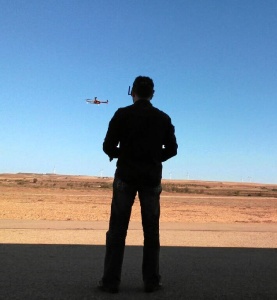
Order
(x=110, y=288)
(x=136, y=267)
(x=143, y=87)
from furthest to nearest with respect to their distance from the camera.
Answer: (x=136, y=267)
(x=143, y=87)
(x=110, y=288)

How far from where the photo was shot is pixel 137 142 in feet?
11.4

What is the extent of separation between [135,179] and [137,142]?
1.02 feet

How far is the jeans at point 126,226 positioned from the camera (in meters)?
3.39

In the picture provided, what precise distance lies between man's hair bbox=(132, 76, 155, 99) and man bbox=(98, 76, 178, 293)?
0.12m

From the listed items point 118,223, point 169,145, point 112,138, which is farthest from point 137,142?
point 118,223

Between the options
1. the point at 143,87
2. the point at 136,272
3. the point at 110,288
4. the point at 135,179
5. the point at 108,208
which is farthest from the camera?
the point at 108,208

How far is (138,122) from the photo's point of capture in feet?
11.5

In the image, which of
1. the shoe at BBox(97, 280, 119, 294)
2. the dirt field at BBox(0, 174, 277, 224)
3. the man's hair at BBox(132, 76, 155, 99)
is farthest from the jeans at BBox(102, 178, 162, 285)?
the dirt field at BBox(0, 174, 277, 224)

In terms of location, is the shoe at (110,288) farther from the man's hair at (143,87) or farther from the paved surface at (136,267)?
the man's hair at (143,87)

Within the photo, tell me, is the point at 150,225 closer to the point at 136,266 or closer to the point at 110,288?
the point at 110,288

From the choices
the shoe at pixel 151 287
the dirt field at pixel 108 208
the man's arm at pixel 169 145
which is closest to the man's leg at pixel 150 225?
the shoe at pixel 151 287

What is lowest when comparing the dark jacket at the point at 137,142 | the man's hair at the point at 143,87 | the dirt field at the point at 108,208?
the dirt field at the point at 108,208

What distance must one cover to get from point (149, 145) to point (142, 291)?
46.1 inches

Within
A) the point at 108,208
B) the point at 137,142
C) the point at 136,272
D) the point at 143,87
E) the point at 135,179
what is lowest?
the point at 108,208
